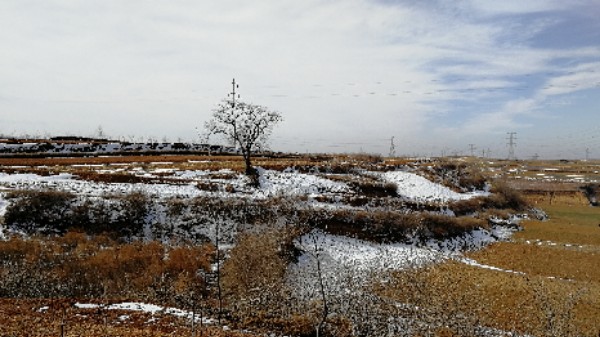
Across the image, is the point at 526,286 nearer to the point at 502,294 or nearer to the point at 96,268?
the point at 502,294

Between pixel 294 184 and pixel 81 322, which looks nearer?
pixel 81 322

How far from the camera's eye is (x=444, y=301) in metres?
17.8

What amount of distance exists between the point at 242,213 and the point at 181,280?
28.8 feet

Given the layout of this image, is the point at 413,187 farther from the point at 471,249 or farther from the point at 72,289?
the point at 72,289

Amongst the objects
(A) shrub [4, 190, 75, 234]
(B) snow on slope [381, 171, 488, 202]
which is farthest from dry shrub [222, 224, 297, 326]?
(B) snow on slope [381, 171, 488, 202]

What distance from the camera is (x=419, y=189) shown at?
43500 millimetres

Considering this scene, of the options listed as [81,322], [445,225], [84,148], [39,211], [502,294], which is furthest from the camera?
[84,148]

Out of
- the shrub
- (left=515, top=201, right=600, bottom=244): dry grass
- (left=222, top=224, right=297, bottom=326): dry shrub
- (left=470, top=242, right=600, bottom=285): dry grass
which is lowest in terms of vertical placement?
(left=470, top=242, right=600, bottom=285): dry grass

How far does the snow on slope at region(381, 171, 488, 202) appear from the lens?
41625 millimetres

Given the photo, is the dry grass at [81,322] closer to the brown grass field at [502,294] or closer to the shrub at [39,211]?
the brown grass field at [502,294]

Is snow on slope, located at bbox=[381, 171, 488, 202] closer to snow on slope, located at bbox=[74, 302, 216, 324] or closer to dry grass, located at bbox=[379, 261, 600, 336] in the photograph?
dry grass, located at bbox=[379, 261, 600, 336]

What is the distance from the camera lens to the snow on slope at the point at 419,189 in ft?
137

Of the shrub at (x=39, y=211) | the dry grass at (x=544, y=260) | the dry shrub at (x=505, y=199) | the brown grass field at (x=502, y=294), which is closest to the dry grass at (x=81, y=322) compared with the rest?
the brown grass field at (x=502, y=294)

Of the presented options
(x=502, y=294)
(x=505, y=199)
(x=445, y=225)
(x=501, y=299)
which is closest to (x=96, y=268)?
(x=501, y=299)
